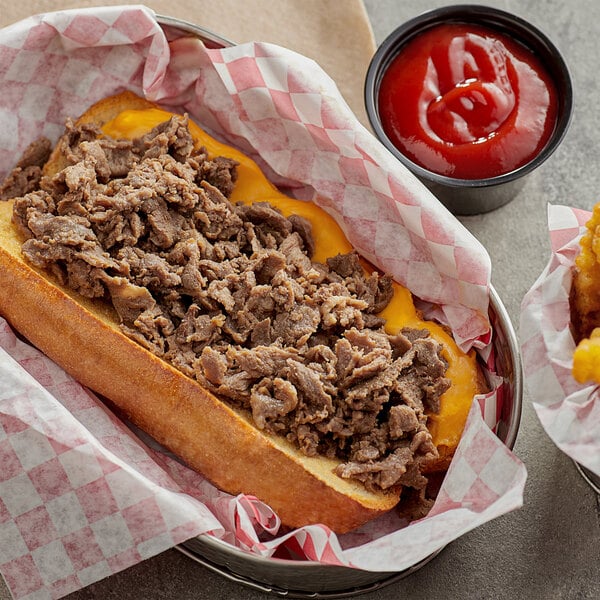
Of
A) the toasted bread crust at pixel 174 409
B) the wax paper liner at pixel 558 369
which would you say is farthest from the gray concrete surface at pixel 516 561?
the wax paper liner at pixel 558 369

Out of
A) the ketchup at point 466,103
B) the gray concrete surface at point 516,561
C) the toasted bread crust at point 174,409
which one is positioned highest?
the ketchup at point 466,103

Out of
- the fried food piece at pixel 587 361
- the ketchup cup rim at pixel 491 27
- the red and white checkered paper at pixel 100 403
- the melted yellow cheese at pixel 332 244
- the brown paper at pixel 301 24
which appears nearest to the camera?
the fried food piece at pixel 587 361

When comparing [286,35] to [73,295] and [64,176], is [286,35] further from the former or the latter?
[73,295]

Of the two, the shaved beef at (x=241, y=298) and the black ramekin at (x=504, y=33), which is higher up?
the black ramekin at (x=504, y=33)

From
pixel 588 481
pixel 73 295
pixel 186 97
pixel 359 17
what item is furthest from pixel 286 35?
pixel 588 481

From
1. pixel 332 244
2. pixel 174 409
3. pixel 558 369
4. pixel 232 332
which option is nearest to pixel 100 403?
pixel 174 409

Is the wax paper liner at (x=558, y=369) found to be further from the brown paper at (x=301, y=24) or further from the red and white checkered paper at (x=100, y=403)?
the brown paper at (x=301, y=24)

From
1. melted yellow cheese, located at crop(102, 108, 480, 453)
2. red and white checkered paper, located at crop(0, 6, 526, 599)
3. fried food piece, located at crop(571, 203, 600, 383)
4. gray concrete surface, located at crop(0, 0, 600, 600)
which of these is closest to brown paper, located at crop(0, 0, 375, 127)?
red and white checkered paper, located at crop(0, 6, 526, 599)
